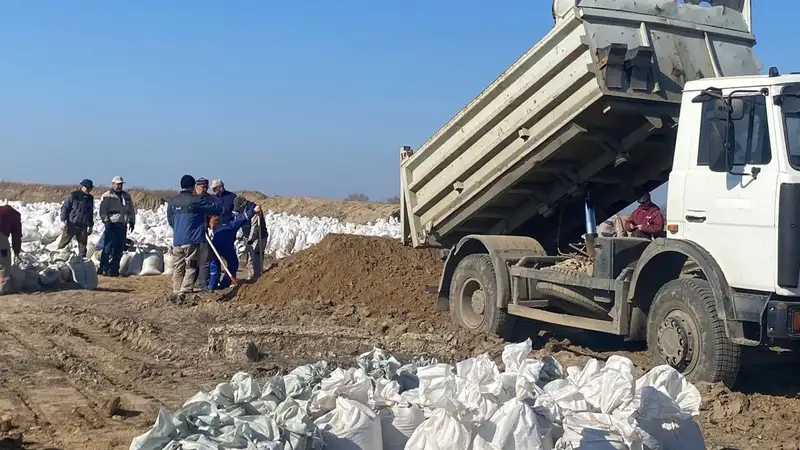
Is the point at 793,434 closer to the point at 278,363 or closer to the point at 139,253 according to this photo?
the point at 278,363

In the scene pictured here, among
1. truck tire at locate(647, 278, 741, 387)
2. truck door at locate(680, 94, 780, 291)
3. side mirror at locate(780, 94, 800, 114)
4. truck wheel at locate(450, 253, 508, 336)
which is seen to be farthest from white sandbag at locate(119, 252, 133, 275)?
side mirror at locate(780, 94, 800, 114)

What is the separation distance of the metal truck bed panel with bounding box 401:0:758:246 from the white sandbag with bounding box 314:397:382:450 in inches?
163

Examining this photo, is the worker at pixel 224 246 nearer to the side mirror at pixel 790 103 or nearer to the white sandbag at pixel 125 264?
the white sandbag at pixel 125 264

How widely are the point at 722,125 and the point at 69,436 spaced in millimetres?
4989

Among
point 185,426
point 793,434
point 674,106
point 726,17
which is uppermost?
point 726,17

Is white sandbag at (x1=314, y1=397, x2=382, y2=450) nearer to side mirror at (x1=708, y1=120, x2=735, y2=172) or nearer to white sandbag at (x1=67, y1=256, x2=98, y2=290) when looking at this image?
side mirror at (x1=708, y1=120, x2=735, y2=172)

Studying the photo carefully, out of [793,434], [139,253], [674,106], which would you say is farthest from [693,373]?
[139,253]

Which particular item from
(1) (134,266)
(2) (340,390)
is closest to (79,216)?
(1) (134,266)

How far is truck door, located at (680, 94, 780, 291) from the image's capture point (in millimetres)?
6137

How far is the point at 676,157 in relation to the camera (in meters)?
7.00

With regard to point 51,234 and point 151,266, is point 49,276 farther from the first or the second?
point 51,234

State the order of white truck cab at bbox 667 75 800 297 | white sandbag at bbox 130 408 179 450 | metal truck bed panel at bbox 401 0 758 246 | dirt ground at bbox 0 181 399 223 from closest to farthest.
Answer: white sandbag at bbox 130 408 179 450 < white truck cab at bbox 667 75 800 297 < metal truck bed panel at bbox 401 0 758 246 < dirt ground at bbox 0 181 399 223

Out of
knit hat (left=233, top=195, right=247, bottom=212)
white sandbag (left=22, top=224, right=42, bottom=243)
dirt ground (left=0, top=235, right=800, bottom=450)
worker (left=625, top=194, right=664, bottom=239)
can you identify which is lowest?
dirt ground (left=0, top=235, right=800, bottom=450)

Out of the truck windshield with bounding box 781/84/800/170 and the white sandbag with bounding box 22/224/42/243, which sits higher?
the truck windshield with bounding box 781/84/800/170
